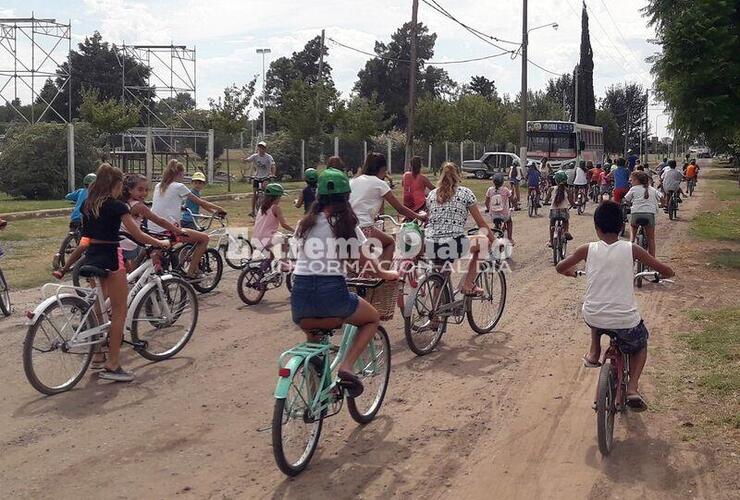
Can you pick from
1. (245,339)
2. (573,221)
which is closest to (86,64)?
(573,221)

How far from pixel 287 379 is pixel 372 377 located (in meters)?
1.41

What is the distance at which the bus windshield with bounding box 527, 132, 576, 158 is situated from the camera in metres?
39.8

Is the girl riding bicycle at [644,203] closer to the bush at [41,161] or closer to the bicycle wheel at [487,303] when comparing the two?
the bicycle wheel at [487,303]

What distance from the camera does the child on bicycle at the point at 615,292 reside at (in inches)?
234

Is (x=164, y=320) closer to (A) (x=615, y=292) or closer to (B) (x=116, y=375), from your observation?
(B) (x=116, y=375)

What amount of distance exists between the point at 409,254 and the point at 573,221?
15720 millimetres

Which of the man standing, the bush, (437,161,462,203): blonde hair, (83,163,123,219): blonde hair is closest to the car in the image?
the bush

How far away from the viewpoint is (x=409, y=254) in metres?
9.30

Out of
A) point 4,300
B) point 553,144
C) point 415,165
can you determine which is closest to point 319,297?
point 4,300

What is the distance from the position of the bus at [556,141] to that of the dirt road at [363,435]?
32008 millimetres

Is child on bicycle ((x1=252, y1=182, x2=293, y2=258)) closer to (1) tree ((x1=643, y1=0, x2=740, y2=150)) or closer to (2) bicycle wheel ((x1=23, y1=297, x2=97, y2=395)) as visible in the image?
(2) bicycle wheel ((x1=23, y1=297, x2=97, y2=395))

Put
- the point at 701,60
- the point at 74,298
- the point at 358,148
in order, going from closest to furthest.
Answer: the point at 74,298 < the point at 701,60 < the point at 358,148

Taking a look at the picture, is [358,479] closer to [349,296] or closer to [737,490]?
[349,296]

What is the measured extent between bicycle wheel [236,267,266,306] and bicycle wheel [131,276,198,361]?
2.21m
